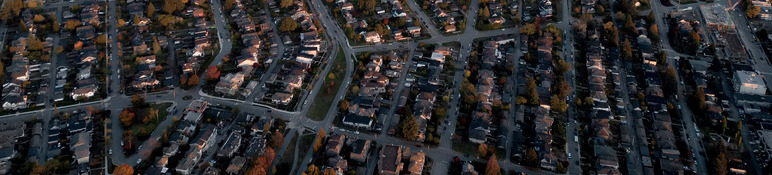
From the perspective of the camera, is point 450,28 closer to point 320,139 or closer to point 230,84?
point 230,84

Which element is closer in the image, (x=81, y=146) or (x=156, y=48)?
(x=81, y=146)

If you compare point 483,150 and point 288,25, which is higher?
point 288,25

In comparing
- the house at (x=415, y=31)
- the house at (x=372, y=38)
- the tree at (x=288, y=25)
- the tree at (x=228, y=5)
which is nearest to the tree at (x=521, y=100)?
the house at (x=415, y=31)

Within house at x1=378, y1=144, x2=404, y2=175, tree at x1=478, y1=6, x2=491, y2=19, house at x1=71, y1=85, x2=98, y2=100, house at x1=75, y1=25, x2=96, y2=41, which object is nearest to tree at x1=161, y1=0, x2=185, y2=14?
house at x1=75, y1=25, x2=96, y2=41

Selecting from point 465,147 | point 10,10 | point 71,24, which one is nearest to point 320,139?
point 465,147

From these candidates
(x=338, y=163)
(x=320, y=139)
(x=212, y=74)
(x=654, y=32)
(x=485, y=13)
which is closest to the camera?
(x=338, y=163)

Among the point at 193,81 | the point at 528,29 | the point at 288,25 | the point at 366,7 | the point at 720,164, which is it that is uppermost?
the point at 366,7

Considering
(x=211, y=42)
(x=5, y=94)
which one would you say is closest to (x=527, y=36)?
(x=211, y=42)
